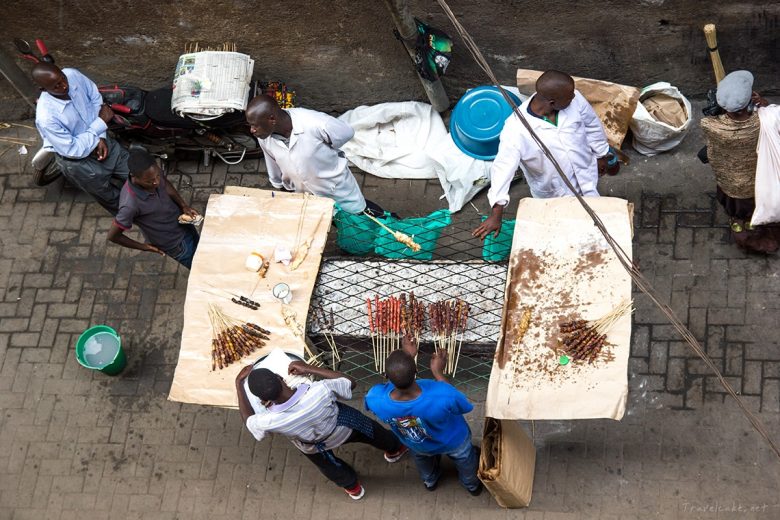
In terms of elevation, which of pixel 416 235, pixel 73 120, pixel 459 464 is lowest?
pixel 459 464

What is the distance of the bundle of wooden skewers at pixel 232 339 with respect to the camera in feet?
17.4

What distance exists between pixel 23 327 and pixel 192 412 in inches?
70.6

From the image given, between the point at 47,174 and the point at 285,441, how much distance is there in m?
3.43

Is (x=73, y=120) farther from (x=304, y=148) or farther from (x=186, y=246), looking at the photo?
(x=304, y=148)

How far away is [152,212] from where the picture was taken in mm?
6133

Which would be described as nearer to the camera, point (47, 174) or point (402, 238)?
point (402, 238)

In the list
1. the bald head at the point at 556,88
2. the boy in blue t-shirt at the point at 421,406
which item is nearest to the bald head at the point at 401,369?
the boy in blue t-shirt at the point at 421,406

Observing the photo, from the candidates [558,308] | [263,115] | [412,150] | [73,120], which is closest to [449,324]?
[558,308]

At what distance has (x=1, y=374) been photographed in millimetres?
7121

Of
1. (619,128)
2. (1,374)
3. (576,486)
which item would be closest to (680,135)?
(619,128)

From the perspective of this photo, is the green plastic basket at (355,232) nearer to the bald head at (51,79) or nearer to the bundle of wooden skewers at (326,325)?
the bundle of wooden skewers at (326,325)

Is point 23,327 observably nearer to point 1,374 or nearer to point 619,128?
point 1,374

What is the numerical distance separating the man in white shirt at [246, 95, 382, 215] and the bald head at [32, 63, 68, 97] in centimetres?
167

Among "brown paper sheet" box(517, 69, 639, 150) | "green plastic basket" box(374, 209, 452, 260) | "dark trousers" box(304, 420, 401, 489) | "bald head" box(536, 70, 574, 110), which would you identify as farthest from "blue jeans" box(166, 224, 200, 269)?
"brown paper sheet" box(517, 69, 639, 150)
